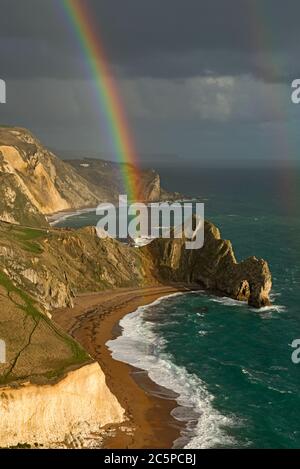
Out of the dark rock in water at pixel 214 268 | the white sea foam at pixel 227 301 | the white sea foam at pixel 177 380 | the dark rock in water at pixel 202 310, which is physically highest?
the dark rock in water at pixel 214 268

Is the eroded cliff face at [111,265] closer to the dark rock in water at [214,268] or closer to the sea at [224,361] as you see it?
the dark rock in water at [214,268]

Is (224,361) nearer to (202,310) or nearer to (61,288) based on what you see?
(202,310)

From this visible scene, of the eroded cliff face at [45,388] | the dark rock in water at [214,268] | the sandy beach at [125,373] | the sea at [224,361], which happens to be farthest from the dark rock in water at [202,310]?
the eroded cliff face at [45,388]

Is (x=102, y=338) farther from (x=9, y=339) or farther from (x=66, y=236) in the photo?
(x=66, y=236)

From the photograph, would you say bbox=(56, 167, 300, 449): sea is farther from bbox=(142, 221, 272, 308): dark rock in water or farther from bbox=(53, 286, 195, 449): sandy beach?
bbox=(142, 221, 272, 308): dark rock in water

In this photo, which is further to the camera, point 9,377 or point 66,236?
point 66,236

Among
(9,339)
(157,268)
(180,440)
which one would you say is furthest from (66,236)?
(180,440)

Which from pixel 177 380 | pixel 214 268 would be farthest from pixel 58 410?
pixel 214 268
